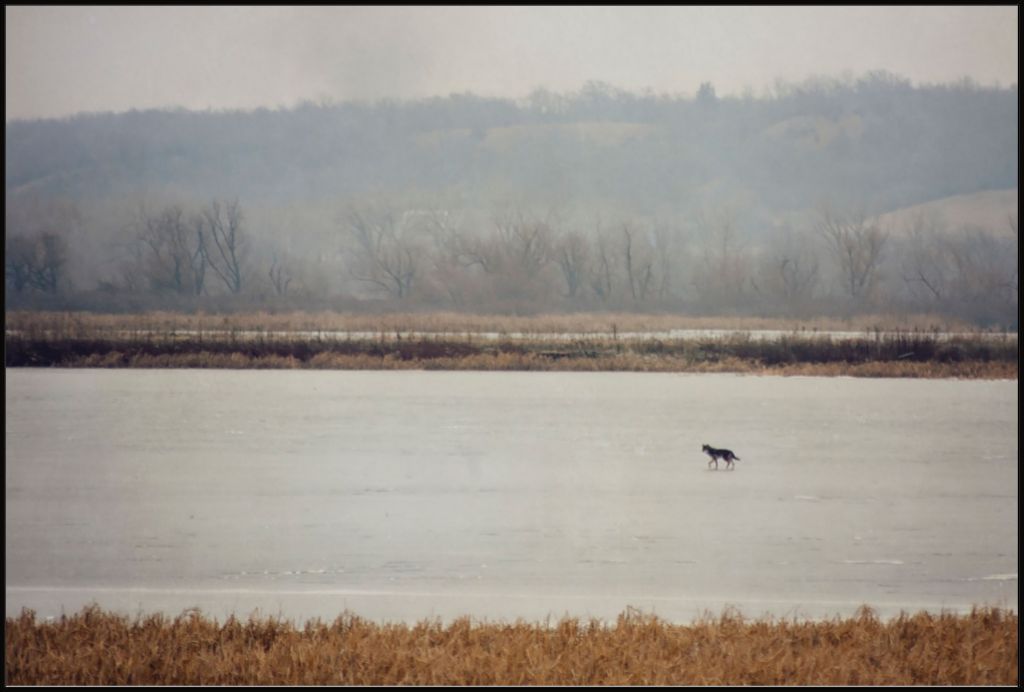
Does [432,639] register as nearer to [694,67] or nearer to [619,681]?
[619,681]

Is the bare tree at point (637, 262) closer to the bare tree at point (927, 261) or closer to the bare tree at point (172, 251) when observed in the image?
the bare tree at point (927, 261)

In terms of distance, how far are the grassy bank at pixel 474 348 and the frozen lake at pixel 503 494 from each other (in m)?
0.10

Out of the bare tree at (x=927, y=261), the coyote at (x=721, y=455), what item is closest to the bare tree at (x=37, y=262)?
the coyote at (x=721, y=455)

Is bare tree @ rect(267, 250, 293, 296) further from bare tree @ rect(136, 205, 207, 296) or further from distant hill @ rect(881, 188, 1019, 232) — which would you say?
distant hill @ rect(881, 188, 1019, 232)

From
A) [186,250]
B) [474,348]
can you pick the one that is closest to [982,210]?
[474,348]

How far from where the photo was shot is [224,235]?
5.41 m

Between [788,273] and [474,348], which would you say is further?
[474,348]

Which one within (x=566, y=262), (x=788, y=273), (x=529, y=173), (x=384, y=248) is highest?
(x=529, y=173)

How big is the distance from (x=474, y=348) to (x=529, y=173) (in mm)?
1146

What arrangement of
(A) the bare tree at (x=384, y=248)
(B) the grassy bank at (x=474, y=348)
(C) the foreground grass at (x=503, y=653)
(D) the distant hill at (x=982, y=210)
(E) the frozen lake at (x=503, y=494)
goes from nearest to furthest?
(C) the foreground grass at (x=503, y=653)
(E) the frozen lake at (x=503, y=494)
(D) the distant hill at (x=982, y=210)
(A) the bare tree at (x=384, y=248)
(B) the grassy bank at (x=474, y=348)

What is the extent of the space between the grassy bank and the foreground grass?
7.25 ft

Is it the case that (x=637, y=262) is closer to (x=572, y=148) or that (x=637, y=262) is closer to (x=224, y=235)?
(x=572, y=148)

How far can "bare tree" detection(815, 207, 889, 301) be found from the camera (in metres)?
5.32

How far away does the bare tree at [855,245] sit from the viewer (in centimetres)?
532
